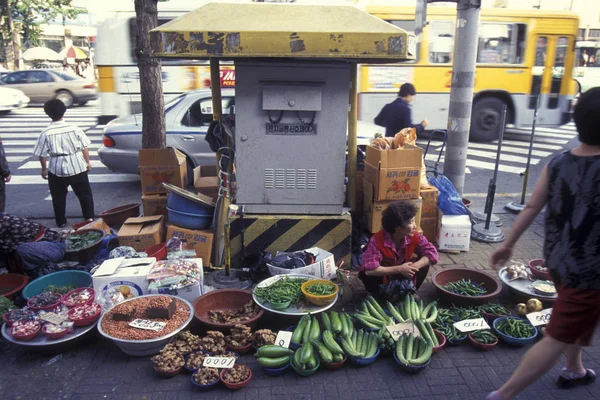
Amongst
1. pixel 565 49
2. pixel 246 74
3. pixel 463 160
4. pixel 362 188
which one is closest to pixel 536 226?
pixel 463 160

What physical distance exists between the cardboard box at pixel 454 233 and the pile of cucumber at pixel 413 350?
226 cm

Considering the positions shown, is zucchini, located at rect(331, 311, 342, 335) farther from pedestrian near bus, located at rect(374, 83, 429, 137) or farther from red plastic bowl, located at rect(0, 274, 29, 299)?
pedestrian near bus, located at rect(374, 83, 429, 137)

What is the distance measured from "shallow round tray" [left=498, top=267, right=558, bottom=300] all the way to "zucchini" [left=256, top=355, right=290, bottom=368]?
92.5 inches

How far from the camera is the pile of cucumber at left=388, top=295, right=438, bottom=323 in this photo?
12.7 feet

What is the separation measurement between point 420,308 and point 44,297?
126 inches

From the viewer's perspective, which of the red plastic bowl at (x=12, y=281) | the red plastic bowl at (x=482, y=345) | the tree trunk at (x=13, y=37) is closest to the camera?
the red plastic bowl at (x=482, y=345)

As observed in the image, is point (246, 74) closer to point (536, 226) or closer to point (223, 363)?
point (223, 363)

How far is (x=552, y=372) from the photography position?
3.41 metres

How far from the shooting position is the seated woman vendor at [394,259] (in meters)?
4.06

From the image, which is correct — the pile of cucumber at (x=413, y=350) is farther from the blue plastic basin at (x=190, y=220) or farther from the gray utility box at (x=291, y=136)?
the blue plastic basin at (x=190, y=220)

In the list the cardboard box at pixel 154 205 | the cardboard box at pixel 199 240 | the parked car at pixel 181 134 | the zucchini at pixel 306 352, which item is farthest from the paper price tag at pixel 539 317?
the parked car at pixel 181 134

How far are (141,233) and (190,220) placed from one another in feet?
1.77

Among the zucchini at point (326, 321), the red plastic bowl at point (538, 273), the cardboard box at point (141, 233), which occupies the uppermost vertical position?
the cardboard box at point (141, 233)

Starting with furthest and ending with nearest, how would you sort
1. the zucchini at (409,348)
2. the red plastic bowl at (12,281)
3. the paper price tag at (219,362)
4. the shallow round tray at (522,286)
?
the red plastic bowl at (12,281) < the shallow round tray at (522,286) < the zucchini at (409,348) < the paper price tag at (219,362)
